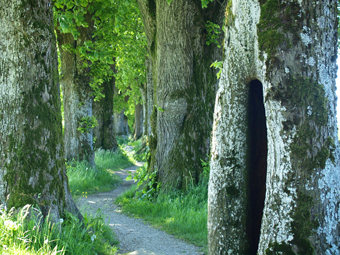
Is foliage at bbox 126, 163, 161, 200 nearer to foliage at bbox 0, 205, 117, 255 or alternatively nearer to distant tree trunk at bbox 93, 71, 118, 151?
foliage at bbox 0, 205, 117, 255

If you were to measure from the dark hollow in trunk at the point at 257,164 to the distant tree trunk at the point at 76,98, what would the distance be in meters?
8.15

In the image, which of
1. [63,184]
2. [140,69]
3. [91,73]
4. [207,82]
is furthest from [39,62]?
[140,69]

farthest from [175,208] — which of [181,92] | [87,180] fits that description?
[87,180]

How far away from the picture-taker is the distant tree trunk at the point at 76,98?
10.5 metres

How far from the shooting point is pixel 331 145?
2697 mm

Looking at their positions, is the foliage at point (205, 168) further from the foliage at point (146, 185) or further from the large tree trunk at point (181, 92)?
the foliage at point (146, 185)

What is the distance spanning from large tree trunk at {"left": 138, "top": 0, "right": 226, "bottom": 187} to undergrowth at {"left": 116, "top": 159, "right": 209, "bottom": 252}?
0.31m

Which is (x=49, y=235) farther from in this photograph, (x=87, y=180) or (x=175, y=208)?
(x=87, y=180)

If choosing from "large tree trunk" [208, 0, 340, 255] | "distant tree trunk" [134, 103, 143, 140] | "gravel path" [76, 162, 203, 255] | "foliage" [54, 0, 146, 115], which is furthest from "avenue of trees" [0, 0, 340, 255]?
"distant tree trunk" [134, 103, 143, 140]

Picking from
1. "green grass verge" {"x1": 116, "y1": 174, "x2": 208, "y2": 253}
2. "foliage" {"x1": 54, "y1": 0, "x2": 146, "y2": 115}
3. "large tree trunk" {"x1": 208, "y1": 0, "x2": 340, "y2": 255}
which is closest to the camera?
"large tree trunk" {"x1": 208, "y1": 0, "x2": 340, "y2": 255}

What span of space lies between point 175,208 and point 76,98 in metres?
6.32

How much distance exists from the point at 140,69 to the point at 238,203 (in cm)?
1510

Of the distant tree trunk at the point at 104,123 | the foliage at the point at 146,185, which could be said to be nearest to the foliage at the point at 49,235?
the foliage at the point at 146,185

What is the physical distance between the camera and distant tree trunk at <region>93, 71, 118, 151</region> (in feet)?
51.7
